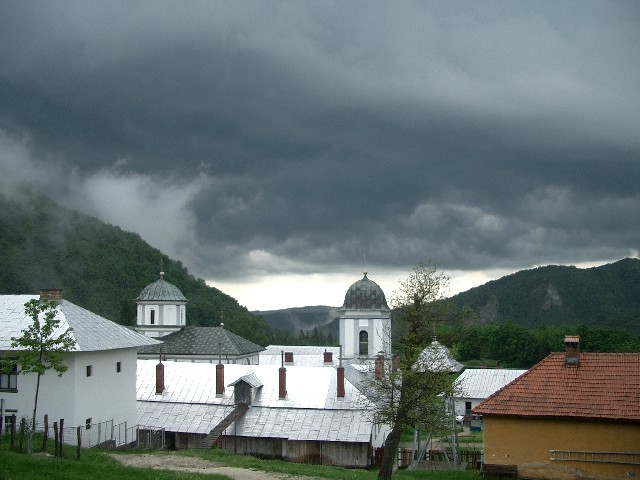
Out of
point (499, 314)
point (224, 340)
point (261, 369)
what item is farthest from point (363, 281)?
point (499, 314)

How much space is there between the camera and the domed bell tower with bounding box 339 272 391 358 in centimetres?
5547

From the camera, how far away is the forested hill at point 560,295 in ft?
516

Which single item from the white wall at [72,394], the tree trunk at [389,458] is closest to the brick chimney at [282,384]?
the white wall at [72,394]

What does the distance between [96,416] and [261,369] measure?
12.6 meters

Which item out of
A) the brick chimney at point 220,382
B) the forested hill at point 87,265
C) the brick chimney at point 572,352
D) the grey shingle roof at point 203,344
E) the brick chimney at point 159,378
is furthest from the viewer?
the forested hill at point 87,265

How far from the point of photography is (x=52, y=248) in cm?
11075

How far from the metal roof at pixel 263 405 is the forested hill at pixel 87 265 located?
55974mm

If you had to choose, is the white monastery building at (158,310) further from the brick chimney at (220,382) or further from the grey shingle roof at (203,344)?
the brick chimney at (220,382)

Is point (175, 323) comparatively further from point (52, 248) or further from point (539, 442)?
point (52, 248)

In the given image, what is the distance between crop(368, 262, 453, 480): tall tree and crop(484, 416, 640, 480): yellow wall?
2324 mm

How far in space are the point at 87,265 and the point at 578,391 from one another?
97.9m

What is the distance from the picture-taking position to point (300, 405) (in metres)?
39.2

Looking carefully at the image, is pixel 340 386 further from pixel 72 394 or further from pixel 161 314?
pixel 161 314

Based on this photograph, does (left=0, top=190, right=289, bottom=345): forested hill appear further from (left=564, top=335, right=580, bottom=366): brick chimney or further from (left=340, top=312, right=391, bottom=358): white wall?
(left=564, top=335, right=580, bottom=366): brick chimney
